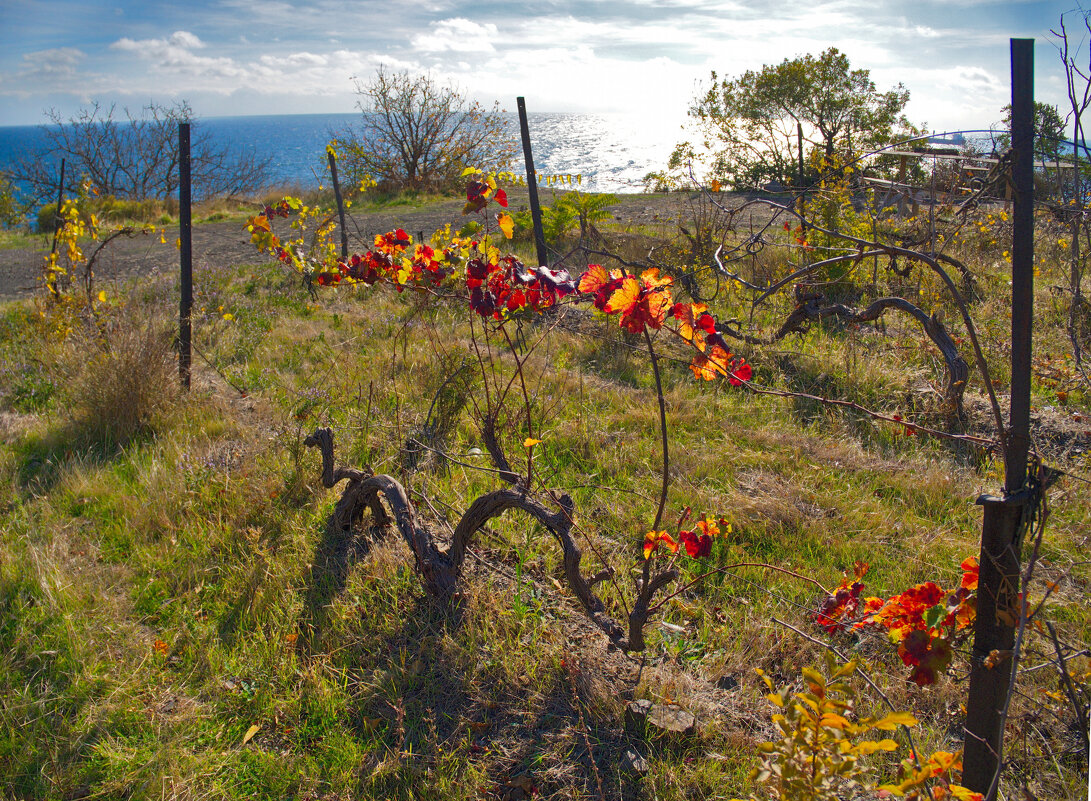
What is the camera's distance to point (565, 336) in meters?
5.85

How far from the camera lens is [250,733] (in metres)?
2.08

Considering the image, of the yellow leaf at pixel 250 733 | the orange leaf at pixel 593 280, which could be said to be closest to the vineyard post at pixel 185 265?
the yellow leaf at pixel 250 733

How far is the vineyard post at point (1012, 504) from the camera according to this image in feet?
4.05

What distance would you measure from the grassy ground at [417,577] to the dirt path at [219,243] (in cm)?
395

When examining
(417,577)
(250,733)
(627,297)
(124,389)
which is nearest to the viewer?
(627,297)

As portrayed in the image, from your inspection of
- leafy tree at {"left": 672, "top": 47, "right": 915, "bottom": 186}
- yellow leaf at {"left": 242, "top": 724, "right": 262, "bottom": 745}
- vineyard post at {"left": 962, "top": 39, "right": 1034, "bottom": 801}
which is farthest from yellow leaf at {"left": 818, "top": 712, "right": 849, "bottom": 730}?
leafy tree at {"left": 672, "top": 47, "right": 915, "bottom": 186}

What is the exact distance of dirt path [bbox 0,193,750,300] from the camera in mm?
9148

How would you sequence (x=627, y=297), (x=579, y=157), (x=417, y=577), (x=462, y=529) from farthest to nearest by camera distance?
(x=579, y=157), (x=417, y=577), (x=462, y=529), (x=627, y=297)

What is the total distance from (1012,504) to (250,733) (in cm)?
229

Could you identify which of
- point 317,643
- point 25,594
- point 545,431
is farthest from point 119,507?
point 545,431

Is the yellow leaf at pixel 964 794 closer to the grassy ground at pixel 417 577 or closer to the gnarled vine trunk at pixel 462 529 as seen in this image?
the grassy ground at pixel 417 577

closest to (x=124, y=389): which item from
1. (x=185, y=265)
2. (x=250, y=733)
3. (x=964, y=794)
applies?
(x=185, y=265)

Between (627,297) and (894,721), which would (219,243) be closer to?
(627,297)

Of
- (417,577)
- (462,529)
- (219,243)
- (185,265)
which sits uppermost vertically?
(219,243)
